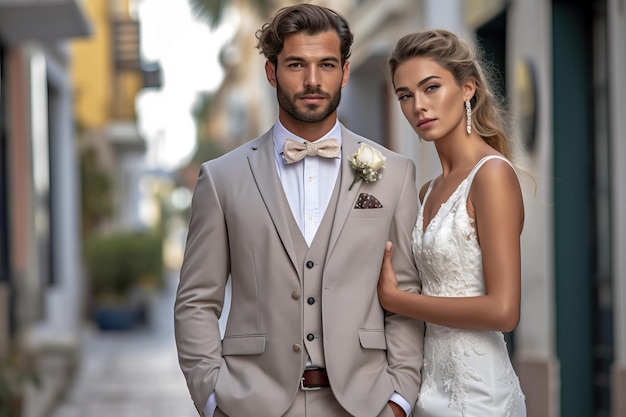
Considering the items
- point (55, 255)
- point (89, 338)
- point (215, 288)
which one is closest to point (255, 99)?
point (89, 338)

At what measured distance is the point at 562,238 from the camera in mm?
7270

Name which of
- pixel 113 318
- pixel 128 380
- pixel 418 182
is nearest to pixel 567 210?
pixel 418 182

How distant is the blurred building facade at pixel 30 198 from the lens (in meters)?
8.75

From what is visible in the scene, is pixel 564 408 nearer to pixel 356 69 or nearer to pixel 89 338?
pixel 356 69

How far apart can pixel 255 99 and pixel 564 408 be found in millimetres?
25192

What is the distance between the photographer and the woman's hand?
10.5ft

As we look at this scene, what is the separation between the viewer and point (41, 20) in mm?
8883

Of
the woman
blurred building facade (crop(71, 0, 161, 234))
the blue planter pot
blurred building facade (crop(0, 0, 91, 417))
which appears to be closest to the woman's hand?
the woman

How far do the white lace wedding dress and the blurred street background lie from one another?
37 centimetres

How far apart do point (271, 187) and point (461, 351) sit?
790 millimetres

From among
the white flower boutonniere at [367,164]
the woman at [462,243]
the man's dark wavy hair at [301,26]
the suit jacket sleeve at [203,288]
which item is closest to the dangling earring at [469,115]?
the woman at [462,243]

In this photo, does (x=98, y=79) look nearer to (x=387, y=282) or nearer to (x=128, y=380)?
(x=128, y=380)

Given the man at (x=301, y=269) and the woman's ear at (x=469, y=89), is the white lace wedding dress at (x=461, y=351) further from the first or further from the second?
the woman's ear at (x=469, y=89)

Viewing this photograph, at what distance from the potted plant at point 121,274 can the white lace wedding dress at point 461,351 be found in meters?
13.5
